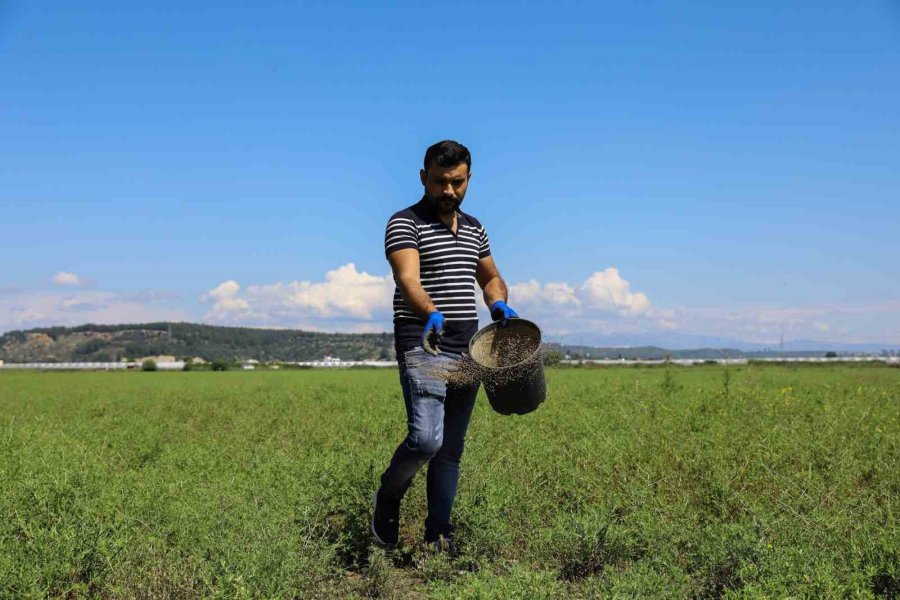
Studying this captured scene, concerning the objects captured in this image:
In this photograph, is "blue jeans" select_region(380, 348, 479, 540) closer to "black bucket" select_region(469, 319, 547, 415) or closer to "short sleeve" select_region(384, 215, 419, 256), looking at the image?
"black bucket" select_region(469, 319, 547, 415)

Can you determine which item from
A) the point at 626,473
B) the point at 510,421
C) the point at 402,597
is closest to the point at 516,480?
the point at 626,473

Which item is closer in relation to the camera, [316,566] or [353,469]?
[316,566]

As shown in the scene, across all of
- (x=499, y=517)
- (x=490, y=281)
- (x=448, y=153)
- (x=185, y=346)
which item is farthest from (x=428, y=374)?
(x=185, y=346)

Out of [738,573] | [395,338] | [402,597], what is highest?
[395,338]

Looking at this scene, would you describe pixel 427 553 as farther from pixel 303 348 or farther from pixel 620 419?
pixel 303 348

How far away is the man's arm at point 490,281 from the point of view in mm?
4973

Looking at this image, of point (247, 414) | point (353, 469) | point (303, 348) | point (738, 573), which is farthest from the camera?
point (303, 348)

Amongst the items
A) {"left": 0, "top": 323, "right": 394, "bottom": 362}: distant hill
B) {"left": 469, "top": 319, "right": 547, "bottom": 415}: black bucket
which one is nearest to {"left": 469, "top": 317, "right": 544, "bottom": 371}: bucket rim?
{"left": 469, "top": 319, "right": 547, "bottom": 415}: black bucket

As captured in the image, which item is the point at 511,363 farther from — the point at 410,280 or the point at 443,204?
the point at 443,204

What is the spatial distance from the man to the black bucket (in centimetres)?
10

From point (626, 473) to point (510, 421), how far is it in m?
3.34

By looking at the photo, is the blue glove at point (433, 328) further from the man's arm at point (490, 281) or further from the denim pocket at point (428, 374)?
the man's arm at point (490, 281)

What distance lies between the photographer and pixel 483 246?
5.04 meters

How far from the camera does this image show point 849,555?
14.2ft
